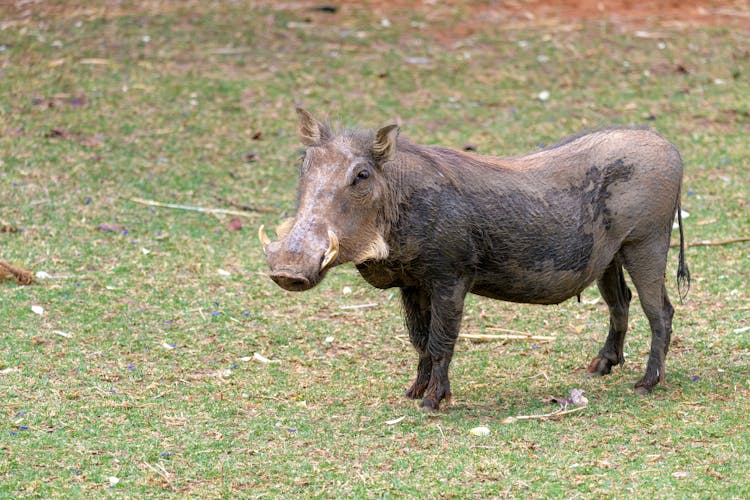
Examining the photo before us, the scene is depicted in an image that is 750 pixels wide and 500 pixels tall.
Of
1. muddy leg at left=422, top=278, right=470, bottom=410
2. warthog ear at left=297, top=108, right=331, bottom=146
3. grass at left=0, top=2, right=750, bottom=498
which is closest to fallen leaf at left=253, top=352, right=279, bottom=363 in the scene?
grass at left=0, top=2, right=750, bottom=498

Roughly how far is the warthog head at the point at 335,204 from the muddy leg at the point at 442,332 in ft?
1.64

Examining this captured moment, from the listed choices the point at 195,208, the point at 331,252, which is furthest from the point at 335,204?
the point at 195,208

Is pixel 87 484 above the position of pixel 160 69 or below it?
above

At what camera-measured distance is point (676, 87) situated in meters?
12.5

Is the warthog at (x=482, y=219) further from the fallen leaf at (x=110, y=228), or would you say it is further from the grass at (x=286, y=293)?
the fallen leaf at (x=110, y=228)

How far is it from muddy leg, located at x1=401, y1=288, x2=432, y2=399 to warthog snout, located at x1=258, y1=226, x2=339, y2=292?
939 millimetres

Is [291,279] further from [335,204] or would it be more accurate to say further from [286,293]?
[286,293]

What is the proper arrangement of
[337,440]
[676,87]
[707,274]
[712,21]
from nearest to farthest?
[337,440] → [707,274] → [676,87] → [712,21]

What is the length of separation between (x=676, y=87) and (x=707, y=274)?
15.6ft

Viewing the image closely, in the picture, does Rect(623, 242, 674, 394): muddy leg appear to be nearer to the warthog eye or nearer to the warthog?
the warthog

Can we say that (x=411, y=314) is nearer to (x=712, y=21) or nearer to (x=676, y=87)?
(x=676, y=87)

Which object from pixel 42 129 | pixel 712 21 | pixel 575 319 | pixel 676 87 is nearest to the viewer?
pixel 575 319

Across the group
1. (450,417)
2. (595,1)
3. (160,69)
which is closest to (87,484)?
(450,417)

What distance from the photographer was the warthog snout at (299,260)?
5254 mm
